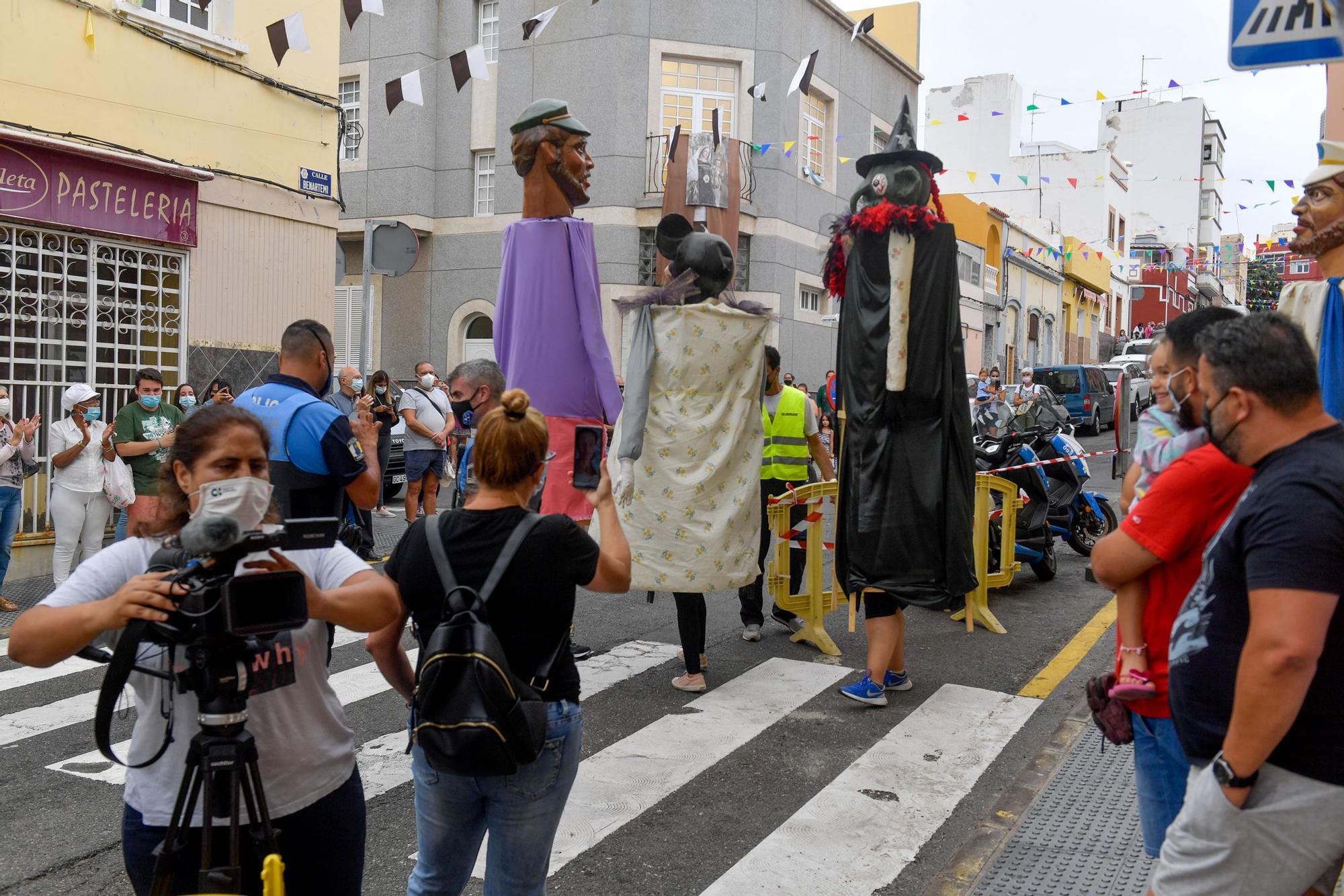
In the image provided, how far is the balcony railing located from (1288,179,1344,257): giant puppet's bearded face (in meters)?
16.8

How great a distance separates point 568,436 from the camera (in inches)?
241

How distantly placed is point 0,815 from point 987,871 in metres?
3.62

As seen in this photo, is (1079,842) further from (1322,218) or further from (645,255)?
(645,255)

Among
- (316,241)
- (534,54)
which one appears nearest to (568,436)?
(316,241)

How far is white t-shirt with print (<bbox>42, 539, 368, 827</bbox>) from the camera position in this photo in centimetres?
230

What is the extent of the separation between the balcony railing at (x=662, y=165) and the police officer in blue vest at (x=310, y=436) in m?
16.1

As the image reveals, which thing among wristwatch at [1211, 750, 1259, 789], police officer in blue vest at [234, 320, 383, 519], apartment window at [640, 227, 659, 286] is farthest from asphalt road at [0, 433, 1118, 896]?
apartment window at [640, 227, 659, 286]

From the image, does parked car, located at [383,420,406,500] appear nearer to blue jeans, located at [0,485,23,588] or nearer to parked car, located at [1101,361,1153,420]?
blue jeans, located at [0,485,23,588]

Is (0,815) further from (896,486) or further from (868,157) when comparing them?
(868,157)

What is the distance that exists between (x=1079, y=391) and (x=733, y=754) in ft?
80.9

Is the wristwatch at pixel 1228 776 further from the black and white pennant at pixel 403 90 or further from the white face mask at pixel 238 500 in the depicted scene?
the black and white pennant at pixel 403 90

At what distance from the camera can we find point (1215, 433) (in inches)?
91.7

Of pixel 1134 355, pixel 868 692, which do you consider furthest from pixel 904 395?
pixel 1134 355

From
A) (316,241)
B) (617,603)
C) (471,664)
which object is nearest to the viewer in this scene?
(471,664)
